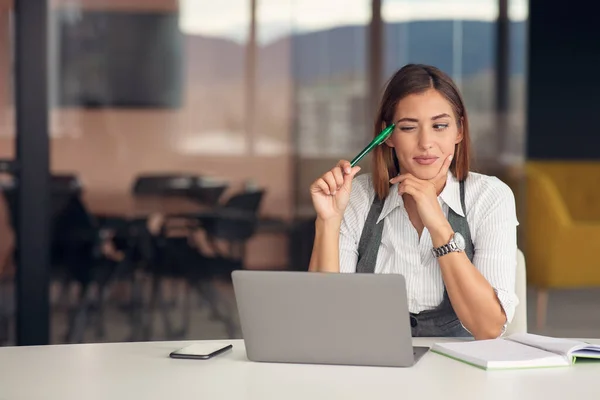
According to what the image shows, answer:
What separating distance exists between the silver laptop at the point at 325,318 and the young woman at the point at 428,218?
0.44m

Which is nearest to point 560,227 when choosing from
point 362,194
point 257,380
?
point 362,194

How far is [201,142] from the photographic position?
506 cm

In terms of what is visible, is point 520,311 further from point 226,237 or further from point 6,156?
point 6,156

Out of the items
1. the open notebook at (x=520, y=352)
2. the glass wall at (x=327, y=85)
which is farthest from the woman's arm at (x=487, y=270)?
the glass wall at (x=327, y=85)

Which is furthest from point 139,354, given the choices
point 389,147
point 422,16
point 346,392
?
point 422,16

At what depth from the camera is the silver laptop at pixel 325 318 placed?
197 cm

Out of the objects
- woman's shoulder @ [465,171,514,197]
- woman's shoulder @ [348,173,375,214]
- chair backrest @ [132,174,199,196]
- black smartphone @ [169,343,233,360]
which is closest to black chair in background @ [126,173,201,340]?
chair backrest @ [132,174,199,196]

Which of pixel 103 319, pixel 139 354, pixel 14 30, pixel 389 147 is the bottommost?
pixel 103 319

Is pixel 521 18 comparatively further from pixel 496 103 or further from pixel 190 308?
pixel 190 308

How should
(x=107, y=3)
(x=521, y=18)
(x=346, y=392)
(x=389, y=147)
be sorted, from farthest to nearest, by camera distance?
(x=521, y=18), (x=107, y=3), (x=389, y=147), (x=346, y=392)

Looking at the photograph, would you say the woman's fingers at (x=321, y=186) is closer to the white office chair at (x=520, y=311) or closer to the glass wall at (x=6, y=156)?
the white office chair at (x=520, y=311)

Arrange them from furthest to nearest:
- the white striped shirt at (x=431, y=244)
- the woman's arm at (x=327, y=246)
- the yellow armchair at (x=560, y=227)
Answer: the yellow armchair at (x=560, y=227)
the woman's arm at (x=327, y=246)
the white striped shirt at (x=431, y=244)

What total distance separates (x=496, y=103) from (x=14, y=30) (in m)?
2.34

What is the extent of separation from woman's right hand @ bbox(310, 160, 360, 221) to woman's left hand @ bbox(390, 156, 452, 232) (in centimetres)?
11
